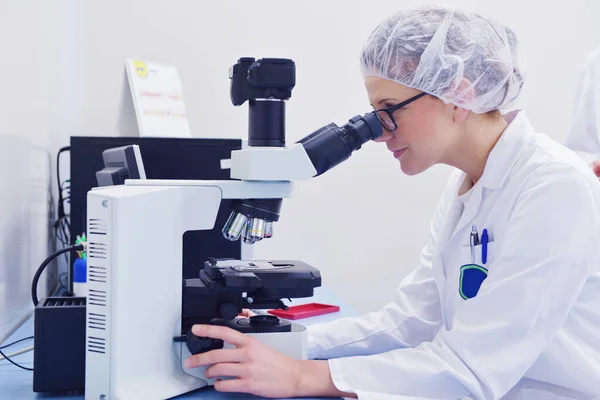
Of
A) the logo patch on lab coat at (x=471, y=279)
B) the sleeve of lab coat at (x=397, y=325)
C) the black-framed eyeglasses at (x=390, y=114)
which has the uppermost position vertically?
the black-framed eyeglasses at (x=390, y=114)

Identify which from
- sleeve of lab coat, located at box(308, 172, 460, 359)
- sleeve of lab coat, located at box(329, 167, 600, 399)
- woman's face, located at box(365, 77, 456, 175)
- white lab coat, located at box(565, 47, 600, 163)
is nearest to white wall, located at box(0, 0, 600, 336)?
white lab coat, located at box(565, 47, 600, 163)

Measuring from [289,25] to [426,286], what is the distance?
1.61 metres

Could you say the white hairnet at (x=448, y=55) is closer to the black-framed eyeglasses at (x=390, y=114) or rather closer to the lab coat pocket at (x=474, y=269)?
the black-framed eyeglasses at (x=390, y=114)

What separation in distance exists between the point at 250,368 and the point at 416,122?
1.91ft

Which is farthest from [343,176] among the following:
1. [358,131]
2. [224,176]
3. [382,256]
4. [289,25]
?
[358,131]

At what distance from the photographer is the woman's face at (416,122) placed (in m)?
1.29

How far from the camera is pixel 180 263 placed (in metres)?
1.05

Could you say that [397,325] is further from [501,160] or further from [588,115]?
[588,115]

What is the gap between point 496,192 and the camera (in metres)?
1.29

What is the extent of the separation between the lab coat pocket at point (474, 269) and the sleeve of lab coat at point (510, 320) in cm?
15

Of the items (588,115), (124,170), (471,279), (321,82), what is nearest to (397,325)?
(471,279)

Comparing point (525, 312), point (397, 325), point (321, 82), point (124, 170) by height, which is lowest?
point (397, 325)

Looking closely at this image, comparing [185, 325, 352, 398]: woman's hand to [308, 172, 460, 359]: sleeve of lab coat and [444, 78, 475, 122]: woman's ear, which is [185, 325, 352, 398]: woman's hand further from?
[444, 78, 475, 122]: woman's ear

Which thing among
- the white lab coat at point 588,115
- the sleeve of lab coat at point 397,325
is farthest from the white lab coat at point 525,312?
the white lab coat at point 588,115
